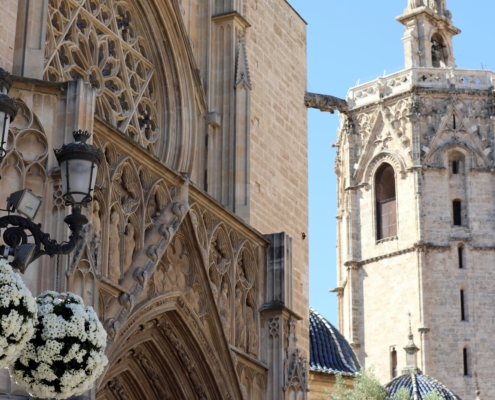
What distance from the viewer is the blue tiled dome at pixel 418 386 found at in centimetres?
3456

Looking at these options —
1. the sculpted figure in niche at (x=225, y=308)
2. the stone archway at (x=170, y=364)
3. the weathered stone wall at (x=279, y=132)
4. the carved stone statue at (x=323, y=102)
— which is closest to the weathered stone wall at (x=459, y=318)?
the carved stone statue at (x=323, y=102)

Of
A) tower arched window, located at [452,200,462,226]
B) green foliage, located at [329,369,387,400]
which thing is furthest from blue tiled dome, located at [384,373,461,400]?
tower arched window, located at [452,200,462,226]

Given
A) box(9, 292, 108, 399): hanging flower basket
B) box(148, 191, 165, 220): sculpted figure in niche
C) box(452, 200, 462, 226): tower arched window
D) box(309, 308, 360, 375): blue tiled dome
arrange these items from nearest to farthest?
box(9, 292, 108, 399): hanging flower basket, box(148, 191, 165, 220): sculpted figure in niche, box(309, 308, 360, 375): blue tiled dome, box(452, 200, 462, 226): tower arched window

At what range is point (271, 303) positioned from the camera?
1490 centimetres

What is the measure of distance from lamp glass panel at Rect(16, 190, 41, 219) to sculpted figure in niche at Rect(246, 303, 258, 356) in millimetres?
6471

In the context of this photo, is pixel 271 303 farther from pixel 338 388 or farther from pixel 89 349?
pixel 338 388

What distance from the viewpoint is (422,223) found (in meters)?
46.5

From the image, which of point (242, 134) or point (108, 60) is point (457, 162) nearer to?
point (242, 134)

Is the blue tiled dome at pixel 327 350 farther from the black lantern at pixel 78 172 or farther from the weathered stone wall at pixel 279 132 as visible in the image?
the black lantern at pixel 78 172

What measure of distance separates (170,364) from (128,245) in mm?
1744

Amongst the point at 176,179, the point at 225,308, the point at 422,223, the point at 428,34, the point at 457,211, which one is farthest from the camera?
the point at 428,34

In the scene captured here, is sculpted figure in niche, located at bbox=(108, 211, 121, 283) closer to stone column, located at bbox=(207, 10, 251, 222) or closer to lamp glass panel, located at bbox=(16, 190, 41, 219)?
stone column, located at bbox=(207, 10, 251, 222)

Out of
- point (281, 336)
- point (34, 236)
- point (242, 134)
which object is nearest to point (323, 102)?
point (242, 134)

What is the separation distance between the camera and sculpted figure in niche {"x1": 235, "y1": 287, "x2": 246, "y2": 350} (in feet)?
46.8
